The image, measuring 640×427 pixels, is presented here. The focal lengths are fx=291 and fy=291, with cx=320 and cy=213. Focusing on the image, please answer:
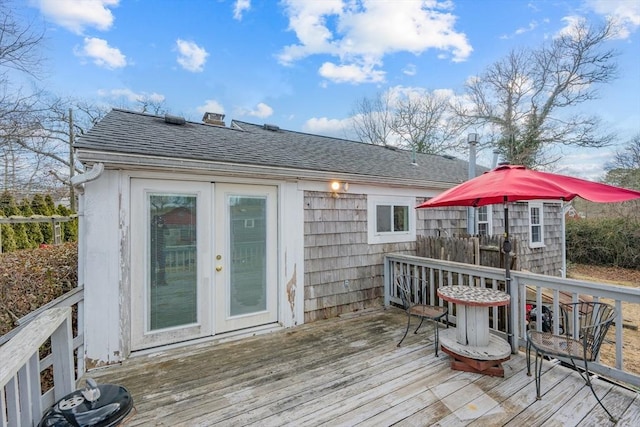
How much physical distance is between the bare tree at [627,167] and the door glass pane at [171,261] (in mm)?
17355

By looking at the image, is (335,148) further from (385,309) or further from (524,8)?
(524,8)

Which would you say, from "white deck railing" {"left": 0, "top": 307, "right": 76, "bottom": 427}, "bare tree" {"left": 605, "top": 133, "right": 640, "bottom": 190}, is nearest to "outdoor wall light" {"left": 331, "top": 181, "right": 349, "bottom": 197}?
"white deck railing" {"left": 0, "top": 307, "right": 76, "bottom": 427}

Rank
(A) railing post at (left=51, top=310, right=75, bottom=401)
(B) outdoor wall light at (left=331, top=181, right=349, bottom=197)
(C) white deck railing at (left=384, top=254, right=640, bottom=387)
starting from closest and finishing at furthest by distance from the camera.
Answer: (A) railing post at (left=51, top=310, right=75, bottom=401), (C) white deck railing at (left=384, top=254, right=640, bottom=387), (B) outdoor wall light at (left=331, top=181, right=349, bottom=197)

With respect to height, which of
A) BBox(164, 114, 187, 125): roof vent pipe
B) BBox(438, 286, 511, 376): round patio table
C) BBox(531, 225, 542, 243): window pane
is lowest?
BBox(438, 286, 511, 376): round patio table

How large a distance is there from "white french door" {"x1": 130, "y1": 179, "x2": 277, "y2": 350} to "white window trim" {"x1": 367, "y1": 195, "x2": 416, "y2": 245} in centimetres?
181

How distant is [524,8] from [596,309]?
9.28 metres

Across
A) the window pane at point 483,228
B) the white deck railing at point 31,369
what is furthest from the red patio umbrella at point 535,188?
the window pane at point 483,228

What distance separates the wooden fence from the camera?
4629mm

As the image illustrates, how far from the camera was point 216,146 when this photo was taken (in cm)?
435

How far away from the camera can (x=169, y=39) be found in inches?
424

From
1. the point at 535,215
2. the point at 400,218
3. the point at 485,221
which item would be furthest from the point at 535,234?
the point at 400,218

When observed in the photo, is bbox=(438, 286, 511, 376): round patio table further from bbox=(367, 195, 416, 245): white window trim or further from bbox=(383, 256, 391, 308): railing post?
bbox=(367, 195, 416, 245): white window trim

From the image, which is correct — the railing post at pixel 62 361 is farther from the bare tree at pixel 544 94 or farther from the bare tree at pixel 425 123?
the bare tree at pixel 544 94

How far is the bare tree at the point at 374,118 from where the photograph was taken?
18641 mm
